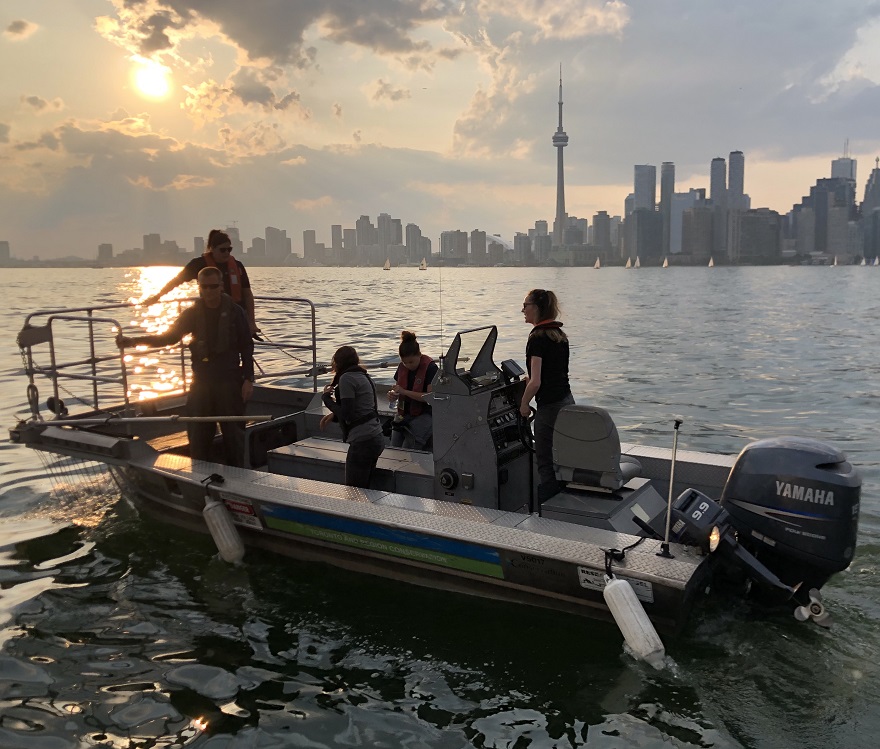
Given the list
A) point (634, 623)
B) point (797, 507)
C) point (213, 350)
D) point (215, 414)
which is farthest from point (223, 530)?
point (797, 507)

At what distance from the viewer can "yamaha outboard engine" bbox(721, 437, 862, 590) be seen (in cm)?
418

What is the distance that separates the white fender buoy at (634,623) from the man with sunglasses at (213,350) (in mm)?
3587

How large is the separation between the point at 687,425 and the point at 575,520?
7.28 m

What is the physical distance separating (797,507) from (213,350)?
4399mm


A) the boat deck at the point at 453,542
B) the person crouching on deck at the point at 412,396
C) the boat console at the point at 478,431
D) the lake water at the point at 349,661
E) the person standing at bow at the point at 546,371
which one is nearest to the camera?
the lake water at the point at 349,661

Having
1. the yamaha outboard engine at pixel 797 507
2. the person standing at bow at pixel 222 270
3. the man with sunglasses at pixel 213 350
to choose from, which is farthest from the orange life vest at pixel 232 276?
the yamaha outboard engine at pixel 797 507

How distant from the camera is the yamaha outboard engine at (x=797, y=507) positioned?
13.7 feet

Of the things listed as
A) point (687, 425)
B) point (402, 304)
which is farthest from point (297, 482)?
point (402, 304)

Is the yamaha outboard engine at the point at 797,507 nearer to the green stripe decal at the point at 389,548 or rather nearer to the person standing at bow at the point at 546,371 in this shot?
the person standing at bow at the point at 546,371

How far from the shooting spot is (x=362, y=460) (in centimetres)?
593

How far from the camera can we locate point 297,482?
228 inches

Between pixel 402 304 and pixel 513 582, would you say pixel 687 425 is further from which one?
pixel 402 304

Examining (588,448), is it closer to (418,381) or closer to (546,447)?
(546,447)

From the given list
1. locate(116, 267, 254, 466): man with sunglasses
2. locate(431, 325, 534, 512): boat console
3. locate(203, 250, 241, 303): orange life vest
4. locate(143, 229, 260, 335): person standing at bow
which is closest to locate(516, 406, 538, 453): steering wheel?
locate(431, 325, 534, 512): boat console
